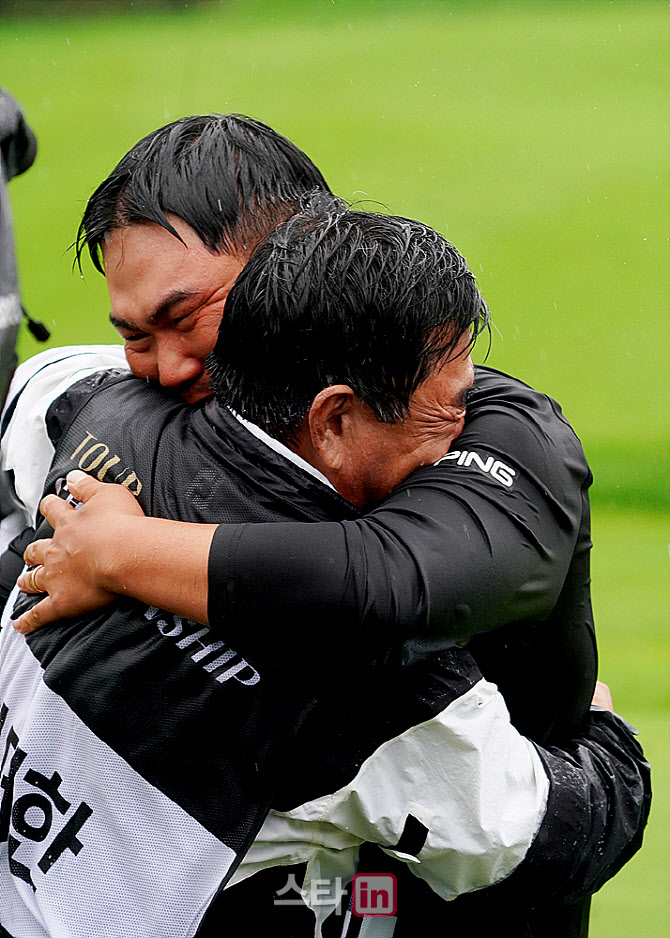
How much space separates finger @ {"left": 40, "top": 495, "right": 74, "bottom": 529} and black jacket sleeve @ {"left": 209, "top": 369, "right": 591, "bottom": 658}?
23 cm

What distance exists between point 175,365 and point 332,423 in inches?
14.0

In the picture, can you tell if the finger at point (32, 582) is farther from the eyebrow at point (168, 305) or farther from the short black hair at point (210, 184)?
the short black hair at point (210, 184)

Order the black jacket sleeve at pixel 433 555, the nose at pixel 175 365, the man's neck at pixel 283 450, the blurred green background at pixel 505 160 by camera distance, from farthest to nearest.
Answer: the blurred green background at pixel 505 160 < the nose at pixel 175 365 < the man's neck at pixel 283 450 < the black jacket sleeve at pixel 433 555

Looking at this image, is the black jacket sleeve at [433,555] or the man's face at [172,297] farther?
the man's face at [172,297]

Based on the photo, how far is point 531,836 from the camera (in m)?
1.16

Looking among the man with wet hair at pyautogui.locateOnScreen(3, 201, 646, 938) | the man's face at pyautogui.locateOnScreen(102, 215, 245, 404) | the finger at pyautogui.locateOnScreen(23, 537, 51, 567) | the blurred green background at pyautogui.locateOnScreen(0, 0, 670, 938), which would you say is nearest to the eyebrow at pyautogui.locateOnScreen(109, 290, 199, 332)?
the man's face at pyautogui.locateOnScreen(102, 215, 245, 404)

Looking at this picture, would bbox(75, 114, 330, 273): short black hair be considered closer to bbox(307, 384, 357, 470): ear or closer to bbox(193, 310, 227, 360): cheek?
bbox(193, 310, 227, 360): cheek

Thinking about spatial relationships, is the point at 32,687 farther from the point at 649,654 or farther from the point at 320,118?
the point at 320,118

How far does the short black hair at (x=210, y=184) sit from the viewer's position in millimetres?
1466

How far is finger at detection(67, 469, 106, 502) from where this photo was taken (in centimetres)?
117

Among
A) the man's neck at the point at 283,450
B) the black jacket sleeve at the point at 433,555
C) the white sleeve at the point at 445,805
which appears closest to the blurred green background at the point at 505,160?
the white sleeve at the point at 445,805

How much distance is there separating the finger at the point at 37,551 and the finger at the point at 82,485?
0.06 m

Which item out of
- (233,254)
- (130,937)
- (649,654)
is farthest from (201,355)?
(649,654)

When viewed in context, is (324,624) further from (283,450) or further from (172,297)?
(172,297)
